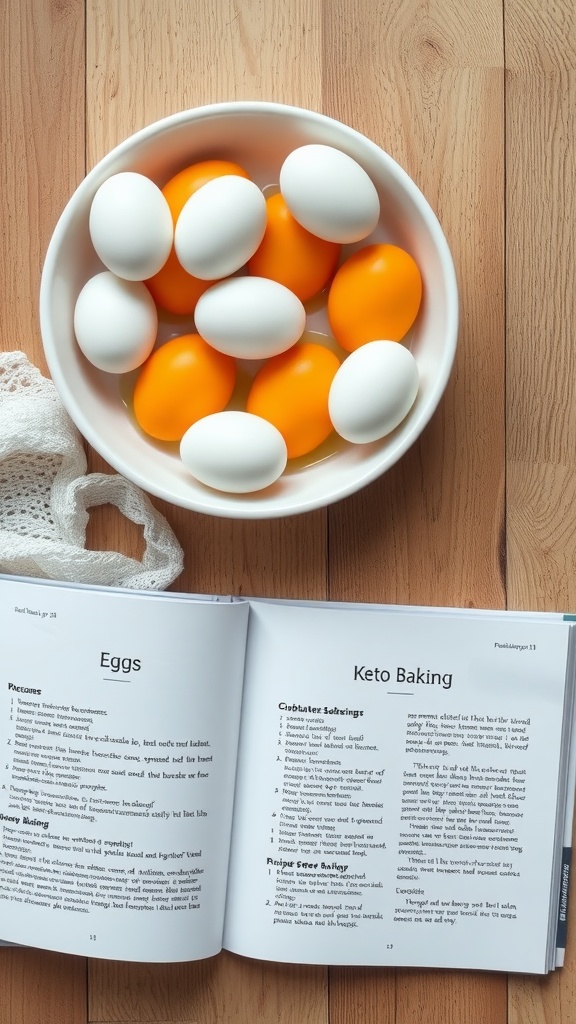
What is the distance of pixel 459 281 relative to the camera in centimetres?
61

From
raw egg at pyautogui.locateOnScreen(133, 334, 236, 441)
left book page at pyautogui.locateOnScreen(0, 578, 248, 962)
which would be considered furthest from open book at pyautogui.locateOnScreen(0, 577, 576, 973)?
raw egg at pyautogui.locateOnScreen(133, 334, 236, 441)

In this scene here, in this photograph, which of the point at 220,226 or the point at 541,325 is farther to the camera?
the point at 541,325

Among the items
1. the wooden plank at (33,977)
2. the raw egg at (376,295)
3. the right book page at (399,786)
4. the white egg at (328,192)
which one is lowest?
the wooden plank at (33,977)

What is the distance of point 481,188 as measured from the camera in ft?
1.99

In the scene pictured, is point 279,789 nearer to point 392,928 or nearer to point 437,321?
point 392,928

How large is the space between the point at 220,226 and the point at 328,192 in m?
0.07

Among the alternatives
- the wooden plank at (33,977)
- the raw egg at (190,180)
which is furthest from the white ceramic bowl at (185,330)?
the wooden plank at (33,977)

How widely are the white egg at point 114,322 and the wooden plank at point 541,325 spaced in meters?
0.25

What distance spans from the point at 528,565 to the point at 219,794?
10.4 inches

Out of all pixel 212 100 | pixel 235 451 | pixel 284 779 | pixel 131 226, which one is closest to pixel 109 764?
pixel 284 779

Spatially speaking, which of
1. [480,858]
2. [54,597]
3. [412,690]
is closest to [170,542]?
[54,597]

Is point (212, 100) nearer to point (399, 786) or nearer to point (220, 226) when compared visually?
point (220, 226)

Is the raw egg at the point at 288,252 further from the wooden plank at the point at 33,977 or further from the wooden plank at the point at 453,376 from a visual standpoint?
the wooden plank at the point at 33,977

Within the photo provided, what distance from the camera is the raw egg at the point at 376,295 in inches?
21.2
